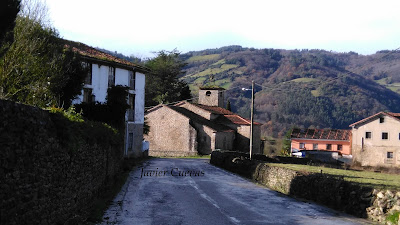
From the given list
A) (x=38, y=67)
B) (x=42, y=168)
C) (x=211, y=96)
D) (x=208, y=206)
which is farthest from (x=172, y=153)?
(x=42, y=168)

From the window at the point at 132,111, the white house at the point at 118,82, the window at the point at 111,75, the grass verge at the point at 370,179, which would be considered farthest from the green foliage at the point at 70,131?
the window at the point at 132,111

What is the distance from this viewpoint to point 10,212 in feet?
24.2

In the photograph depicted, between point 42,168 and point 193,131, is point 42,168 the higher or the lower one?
the lower one

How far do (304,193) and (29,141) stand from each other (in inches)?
612

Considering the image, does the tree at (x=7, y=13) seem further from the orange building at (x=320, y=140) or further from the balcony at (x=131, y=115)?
the orange building at (x=320, y=140)

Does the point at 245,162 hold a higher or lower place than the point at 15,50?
lower

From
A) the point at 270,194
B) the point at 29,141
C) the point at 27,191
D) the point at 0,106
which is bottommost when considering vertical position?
the point at 270,194

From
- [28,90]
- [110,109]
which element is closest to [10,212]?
[28,90]

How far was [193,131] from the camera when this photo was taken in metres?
64.5

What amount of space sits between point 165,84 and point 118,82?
169ft

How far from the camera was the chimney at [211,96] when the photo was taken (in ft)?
276

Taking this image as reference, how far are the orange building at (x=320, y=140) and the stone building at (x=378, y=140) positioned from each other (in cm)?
2361

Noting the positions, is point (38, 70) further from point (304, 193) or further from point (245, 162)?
point (245, 162)

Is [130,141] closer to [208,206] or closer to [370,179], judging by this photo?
[370,179]
